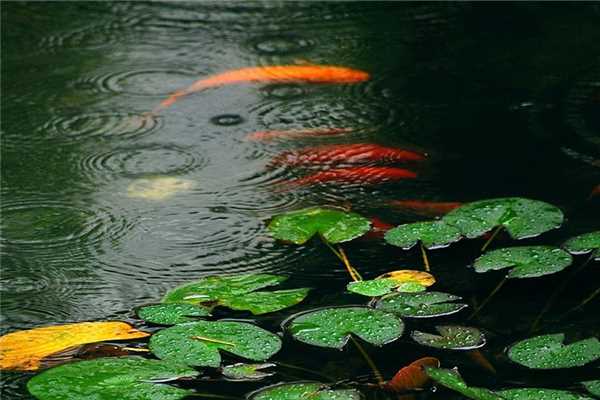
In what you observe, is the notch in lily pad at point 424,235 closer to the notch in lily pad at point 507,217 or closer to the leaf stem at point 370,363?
the notch in lily pad at point 507,217

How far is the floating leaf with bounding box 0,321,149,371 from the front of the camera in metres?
1.51

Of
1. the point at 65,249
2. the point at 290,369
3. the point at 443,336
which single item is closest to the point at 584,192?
the point at 443,336

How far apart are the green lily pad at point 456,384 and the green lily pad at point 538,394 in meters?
0.02

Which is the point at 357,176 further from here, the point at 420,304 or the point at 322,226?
the point at 420,304

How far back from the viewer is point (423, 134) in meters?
2.30

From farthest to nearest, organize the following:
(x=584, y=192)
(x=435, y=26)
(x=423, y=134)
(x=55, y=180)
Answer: (x=435, y=26) < (x=423, y=134) < (x=55, y=180) < (x=584, y=192)

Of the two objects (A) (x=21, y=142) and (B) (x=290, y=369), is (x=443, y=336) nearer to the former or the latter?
(B) (x=290, y=369)

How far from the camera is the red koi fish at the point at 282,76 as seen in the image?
8.62 feet

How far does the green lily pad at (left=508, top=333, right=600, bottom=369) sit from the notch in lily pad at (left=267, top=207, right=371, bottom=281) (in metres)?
0.38

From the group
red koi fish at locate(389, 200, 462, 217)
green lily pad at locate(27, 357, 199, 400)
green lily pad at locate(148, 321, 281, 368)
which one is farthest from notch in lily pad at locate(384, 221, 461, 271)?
green lily pad at locate(27, 357, 199, 400)

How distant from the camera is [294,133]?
7.67 ft

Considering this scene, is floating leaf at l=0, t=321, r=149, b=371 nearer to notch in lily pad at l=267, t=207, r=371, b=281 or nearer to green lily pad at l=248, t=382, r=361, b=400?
green lily pad at l=248, t=382, r=361, b=400

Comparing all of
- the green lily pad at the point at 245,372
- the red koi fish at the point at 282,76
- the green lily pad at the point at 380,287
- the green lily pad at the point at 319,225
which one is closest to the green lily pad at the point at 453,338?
the green lily pad at the point at 380,287

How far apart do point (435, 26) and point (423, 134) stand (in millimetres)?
724
